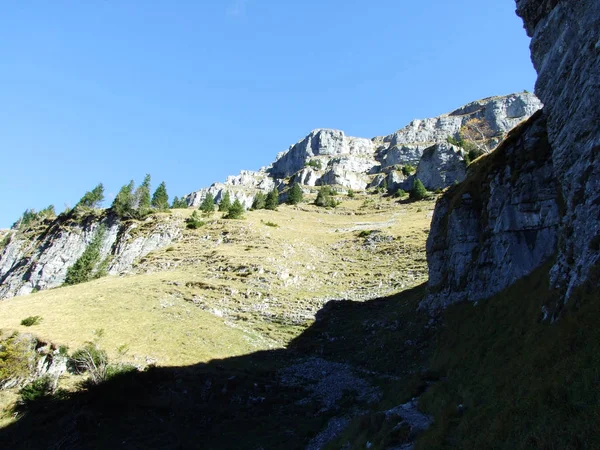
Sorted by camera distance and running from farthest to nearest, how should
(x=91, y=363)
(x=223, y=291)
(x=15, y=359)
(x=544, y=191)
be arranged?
(x=223, y=291) < (x=15, y=359) < (x=91, y=363) < (x=544, y=191)

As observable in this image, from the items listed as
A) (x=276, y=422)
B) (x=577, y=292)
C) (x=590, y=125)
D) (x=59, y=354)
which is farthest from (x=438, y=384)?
(x=59, y=354)

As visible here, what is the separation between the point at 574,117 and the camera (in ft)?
47.9

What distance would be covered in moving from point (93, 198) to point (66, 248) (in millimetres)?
23246

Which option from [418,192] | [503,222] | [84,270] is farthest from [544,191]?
[418,192]

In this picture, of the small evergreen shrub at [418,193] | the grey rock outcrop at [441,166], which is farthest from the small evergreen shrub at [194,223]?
the grey rock outcrop at [441,166]

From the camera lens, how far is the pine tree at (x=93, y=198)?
10906cm

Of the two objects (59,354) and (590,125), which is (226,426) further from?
(590,125)

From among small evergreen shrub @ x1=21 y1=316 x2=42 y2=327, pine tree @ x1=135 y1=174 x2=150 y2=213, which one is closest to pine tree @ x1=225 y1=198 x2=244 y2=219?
pine tree @ x1=135 y1=174 x2=150 y2=213

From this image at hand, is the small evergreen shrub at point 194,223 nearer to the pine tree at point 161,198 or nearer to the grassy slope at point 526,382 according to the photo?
the pine tree at point 161,198

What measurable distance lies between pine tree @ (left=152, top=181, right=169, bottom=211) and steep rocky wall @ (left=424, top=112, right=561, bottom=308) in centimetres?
8647

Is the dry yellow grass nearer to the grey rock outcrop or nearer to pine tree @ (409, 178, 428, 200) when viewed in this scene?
pine tree @ (409, 178, 428, 200)

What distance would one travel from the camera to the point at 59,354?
28.0 meters

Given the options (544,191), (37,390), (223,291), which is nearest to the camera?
(544,191)

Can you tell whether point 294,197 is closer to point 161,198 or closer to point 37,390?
point 161,198
